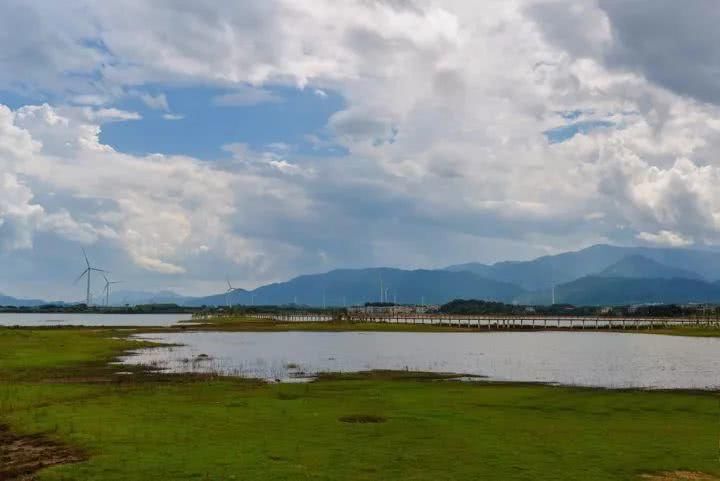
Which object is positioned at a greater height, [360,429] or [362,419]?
Answer: [360,429]

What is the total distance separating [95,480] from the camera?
864 inches

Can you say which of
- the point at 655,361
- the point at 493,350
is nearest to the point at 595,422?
the point at 655,361

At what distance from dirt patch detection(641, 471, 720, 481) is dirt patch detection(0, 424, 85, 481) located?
21.5 m

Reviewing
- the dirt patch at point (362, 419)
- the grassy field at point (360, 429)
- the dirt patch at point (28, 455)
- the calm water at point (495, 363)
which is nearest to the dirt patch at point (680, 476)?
the grassy field at point (360, 429)

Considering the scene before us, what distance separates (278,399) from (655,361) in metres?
66.6

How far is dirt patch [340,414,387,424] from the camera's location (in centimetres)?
3412

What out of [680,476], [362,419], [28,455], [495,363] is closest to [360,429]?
[362,419]

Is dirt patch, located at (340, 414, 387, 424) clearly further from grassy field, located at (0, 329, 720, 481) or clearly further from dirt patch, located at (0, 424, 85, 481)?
dirt patch, located at (0, 424, 85, 481)

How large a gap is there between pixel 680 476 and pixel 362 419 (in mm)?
16246

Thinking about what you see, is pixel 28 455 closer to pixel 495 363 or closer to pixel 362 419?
pixel 362 419

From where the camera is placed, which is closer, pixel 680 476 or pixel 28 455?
pixel 680 476

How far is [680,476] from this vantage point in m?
23.4

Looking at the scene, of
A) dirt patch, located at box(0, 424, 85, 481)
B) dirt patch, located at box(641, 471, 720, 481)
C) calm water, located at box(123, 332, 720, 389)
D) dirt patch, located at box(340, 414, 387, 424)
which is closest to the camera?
dirt patch, located at box(641, 471, 720, 481)

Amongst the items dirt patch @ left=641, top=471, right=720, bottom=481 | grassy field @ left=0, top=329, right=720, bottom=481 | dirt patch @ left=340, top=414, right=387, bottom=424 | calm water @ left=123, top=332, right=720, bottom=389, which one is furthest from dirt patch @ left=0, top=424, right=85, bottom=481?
calm water @ left=123, top=332, right=720, bottom=389
